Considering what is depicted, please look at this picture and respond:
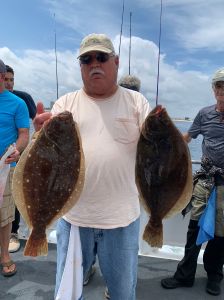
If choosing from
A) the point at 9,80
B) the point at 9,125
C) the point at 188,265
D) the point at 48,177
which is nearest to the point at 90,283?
the point at 188,265

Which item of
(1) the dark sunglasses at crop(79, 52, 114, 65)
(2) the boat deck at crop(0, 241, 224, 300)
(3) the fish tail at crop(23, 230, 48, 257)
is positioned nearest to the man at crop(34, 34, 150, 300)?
(1) the dark sunglasses at crop(79, 52, 114, 65)

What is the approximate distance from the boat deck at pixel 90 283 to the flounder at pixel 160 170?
77.1 inches

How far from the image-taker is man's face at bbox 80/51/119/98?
8.16 ft

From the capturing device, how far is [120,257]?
9.04 ft

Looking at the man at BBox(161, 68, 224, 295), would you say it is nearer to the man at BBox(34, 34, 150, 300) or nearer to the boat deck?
the boat deck

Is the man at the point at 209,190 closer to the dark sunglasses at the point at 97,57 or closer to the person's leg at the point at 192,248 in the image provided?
the person's leg at the point at 192,248

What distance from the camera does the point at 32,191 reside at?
2.30 meters

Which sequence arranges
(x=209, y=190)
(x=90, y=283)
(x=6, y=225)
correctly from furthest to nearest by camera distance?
1. (x=6, y=225)
2. (x=90, y=283)
3. (x=209, y=190)

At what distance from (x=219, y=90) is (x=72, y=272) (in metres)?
2.33

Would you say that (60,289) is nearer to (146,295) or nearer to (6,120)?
(146,295)

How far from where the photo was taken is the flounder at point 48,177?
2.26 meters

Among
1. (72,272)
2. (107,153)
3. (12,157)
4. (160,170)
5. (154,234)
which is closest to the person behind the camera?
(160,170)

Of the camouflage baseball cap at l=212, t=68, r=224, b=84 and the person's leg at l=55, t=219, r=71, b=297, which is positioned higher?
the camouflage baseball cap at l=212, t=68, r=224, b=84

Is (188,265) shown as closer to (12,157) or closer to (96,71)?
(12,157)
